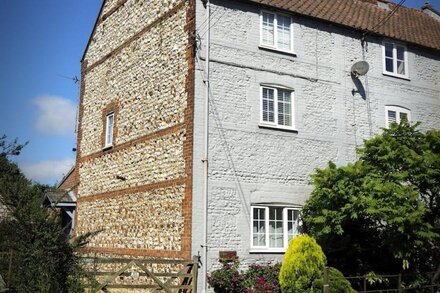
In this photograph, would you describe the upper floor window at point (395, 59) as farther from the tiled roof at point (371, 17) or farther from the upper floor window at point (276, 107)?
the upper floor window at point (276, 107)

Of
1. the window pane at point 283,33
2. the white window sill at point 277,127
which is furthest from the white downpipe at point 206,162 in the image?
the window pane at point 283,33

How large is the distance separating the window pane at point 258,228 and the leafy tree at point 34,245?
660 cm

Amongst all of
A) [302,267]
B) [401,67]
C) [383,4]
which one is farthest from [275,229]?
[383,4]

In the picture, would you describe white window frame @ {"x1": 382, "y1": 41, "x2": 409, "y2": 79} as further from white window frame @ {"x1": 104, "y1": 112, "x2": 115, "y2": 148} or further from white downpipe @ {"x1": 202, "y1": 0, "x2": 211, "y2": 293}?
white window frame @ {"x1": 104, "y1": 112, "x2": 115, "y2": 148}

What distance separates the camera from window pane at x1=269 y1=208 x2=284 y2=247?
14961 millimetres

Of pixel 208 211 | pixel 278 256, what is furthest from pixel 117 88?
pixel 278 256

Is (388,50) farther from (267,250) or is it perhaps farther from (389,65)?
(267,250)

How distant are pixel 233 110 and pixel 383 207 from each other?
5176 millimetres

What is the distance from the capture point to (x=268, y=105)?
1586cm

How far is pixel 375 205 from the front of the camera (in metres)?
13.1

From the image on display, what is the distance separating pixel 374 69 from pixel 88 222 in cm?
1257

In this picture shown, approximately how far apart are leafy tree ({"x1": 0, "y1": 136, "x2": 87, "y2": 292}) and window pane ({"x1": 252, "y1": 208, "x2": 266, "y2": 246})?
6604mm

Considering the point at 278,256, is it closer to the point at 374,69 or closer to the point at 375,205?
the point at 375,205

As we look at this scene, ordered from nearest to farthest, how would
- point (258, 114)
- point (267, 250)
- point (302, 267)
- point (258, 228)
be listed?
point (302, 267) < point (267, 250) < point (258, 228) < point (258, 114)
